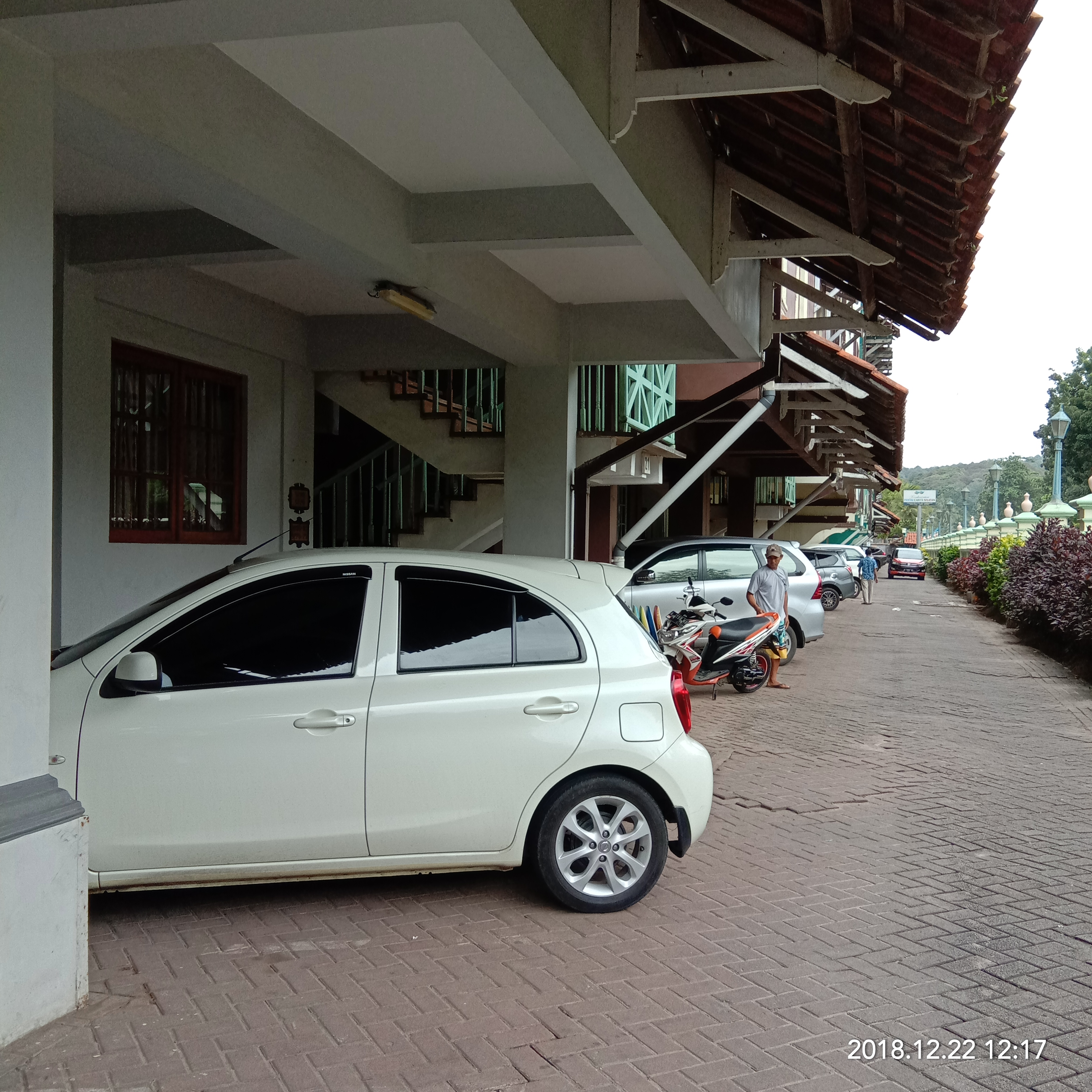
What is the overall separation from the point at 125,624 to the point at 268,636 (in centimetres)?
65

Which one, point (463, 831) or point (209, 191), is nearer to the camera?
point (463, 831)

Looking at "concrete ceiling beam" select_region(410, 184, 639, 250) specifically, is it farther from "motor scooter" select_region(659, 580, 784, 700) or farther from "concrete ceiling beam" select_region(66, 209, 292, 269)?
"motor scooter" select_region(659, 580, 784, 700)

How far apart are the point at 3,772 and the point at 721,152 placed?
6.21 meters

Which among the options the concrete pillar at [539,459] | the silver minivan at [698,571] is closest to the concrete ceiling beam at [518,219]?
the concrete pillar at [539,459]

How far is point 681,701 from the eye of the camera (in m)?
5.26

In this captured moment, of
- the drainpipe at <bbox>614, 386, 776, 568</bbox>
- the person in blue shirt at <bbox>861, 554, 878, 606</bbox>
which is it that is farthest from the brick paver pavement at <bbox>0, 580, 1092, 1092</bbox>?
the person in blue shirt at <bbox>861, 554, 878, 606</bbox>

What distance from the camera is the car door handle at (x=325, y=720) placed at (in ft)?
15.2

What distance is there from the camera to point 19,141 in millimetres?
3742

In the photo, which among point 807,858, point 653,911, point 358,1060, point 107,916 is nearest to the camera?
point 358,1060

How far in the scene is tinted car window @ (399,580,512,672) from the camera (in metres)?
4.92

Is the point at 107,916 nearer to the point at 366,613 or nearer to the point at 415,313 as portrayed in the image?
the point at 366,613

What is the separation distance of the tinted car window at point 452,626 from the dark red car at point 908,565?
2057 inches

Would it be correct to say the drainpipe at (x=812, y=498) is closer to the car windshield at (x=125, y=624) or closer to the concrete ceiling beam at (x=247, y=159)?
the concrete ceiling beam at (x=247, y=159)

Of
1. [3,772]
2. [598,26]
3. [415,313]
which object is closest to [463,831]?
[3,772]
